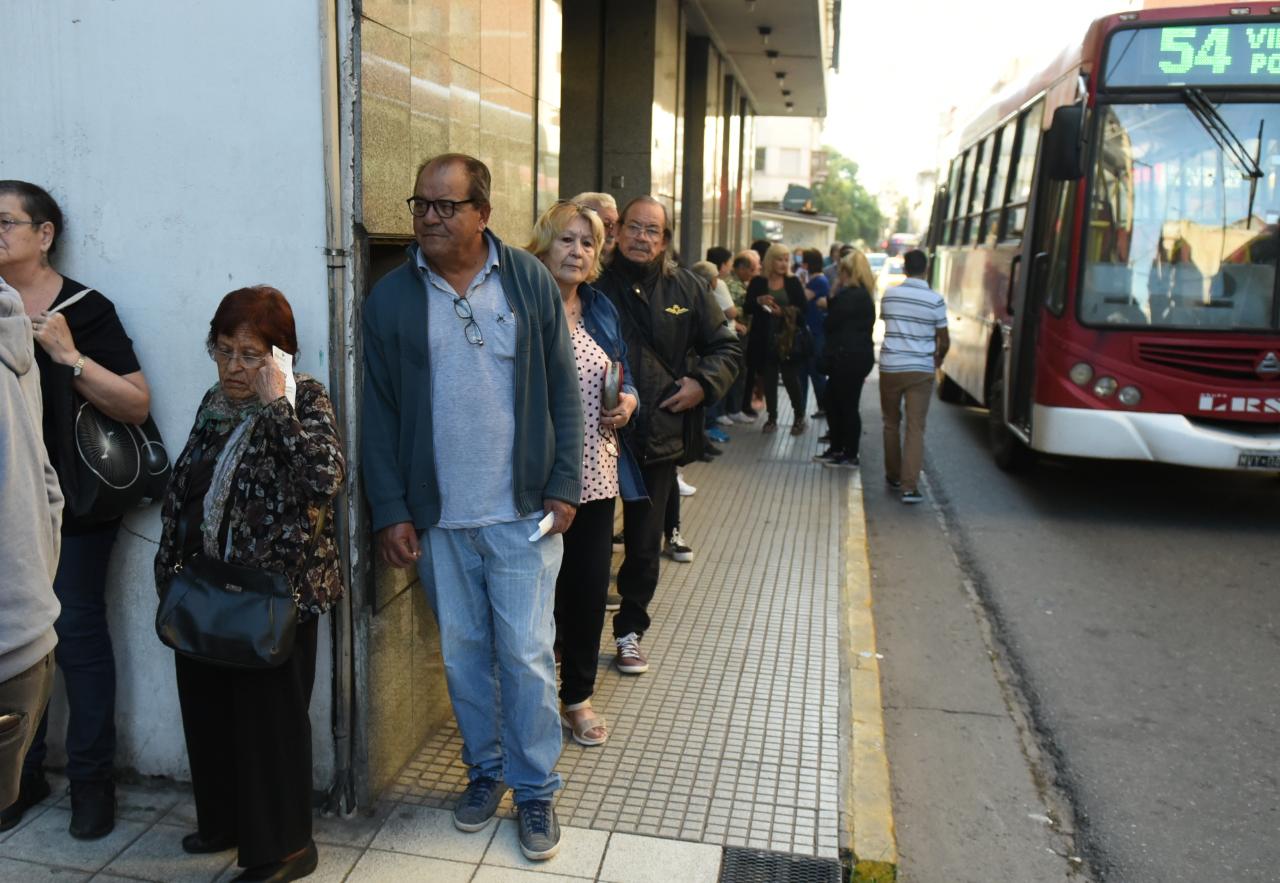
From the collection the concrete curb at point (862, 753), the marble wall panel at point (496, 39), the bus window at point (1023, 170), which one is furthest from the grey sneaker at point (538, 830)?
the bus window at point (1023, 170)

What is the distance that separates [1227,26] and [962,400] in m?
7.49

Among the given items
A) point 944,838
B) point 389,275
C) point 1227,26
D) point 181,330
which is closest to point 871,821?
point 944,838

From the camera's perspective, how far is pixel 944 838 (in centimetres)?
390

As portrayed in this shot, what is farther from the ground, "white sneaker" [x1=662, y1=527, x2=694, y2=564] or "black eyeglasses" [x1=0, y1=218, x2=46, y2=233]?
"black eyeglasses" [x1=0, y1=218, x2=46, y2=233]

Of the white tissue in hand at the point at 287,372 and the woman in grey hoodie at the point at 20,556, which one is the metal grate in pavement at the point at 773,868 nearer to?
the white tissue in hand at the point at 287,372

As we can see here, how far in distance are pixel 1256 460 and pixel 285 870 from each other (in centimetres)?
686

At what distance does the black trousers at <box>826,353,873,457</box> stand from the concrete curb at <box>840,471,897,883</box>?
3.08 metres

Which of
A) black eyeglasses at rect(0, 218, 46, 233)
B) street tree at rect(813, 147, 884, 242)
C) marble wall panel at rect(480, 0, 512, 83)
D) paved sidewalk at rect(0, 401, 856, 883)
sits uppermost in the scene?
street tree at rect(813, 147, 884, 242)

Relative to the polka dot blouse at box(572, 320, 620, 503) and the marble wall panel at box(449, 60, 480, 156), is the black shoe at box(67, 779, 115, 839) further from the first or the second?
the marble wall panel at box(449, 60, 480, 156)

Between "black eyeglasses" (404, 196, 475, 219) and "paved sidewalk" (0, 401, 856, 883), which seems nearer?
"black eyeglasses" (404, 196, 475, 219)

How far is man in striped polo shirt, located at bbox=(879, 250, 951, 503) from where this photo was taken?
8.59m

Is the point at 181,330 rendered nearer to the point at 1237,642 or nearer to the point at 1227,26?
the point at 1237,642

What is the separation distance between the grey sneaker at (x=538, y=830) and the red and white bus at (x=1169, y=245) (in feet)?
18.7

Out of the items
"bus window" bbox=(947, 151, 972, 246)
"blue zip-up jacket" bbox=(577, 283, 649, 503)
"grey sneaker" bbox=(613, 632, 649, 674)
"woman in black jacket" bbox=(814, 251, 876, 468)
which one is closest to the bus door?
"woman in black jacket" bbox=(814, 251, 876, 468)
